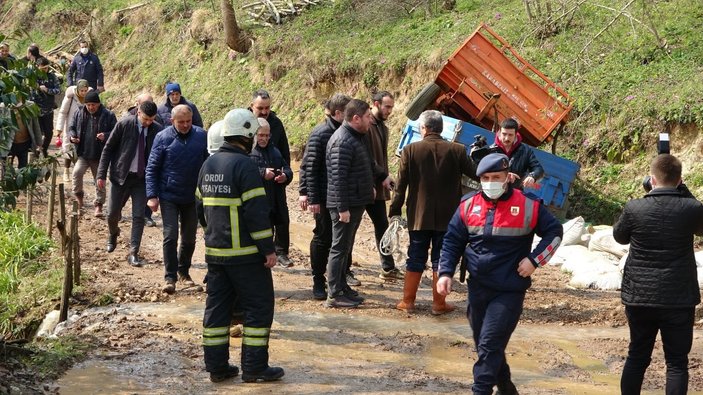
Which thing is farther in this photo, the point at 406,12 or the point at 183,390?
the point at 406,12

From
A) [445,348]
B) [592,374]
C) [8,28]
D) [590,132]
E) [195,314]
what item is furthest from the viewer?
[8,28]

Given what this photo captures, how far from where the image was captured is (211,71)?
23.3 meters

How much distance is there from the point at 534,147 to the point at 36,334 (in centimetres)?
724

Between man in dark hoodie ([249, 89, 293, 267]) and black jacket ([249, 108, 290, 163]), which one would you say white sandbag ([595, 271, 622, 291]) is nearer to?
man in dark hoodie ([249, 89, 293, 267])

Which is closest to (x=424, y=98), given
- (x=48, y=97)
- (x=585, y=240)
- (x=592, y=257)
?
(x=585, y=240)

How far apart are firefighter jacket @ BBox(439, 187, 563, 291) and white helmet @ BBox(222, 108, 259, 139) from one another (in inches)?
67.8

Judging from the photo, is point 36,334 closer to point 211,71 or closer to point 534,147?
point 534,147

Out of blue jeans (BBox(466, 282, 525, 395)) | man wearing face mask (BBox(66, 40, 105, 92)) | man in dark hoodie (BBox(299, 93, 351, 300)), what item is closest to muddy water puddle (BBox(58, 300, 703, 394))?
man in dark hoodie (BBox(299, 93, 351, 300))

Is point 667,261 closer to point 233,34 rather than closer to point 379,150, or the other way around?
point 379,150

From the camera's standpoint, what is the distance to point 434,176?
8.49 metres

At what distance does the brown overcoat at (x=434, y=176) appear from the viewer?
8445mm

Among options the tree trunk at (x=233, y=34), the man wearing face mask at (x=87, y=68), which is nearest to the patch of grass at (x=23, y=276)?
the man wearing face mask at (x=87, y=68)

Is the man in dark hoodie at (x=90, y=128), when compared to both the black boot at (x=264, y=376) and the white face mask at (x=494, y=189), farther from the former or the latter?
the white face mask at (x=494, y=189)

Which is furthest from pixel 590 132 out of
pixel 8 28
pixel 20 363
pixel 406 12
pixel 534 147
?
pixel 8 28
